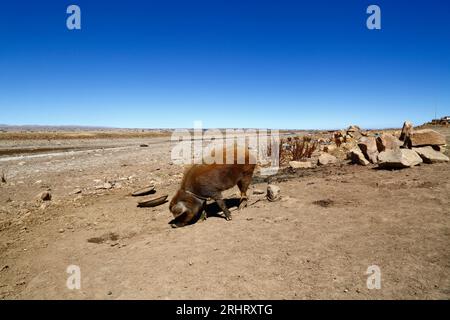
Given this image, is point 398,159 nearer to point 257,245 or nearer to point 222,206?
point 222,206

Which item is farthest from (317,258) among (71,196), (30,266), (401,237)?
(71,196)

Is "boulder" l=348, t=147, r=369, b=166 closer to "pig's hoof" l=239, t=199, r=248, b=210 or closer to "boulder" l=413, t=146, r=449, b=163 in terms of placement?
"boulder" l=413, t=146, r=449, b=163

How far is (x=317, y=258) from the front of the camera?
16.0 feet

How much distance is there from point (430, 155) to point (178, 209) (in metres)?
9.42

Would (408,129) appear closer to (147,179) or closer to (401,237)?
→ (401,237)

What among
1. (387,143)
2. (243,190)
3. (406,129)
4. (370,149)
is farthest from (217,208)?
(406,129)

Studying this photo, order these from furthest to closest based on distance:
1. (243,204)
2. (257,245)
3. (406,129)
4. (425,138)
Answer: (406,129), (425,138), (243,204), (257,245)

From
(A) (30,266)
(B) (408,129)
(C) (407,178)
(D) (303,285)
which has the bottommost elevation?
(A) (30,266)

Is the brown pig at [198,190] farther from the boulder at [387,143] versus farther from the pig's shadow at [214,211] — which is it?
the boulder at [387,143]

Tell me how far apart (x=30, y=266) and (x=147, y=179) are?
785 centimetres

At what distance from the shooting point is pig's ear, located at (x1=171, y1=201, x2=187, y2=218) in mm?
7152

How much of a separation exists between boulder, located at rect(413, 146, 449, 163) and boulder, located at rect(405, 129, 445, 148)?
0.55 metres

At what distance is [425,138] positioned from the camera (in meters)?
11.8
